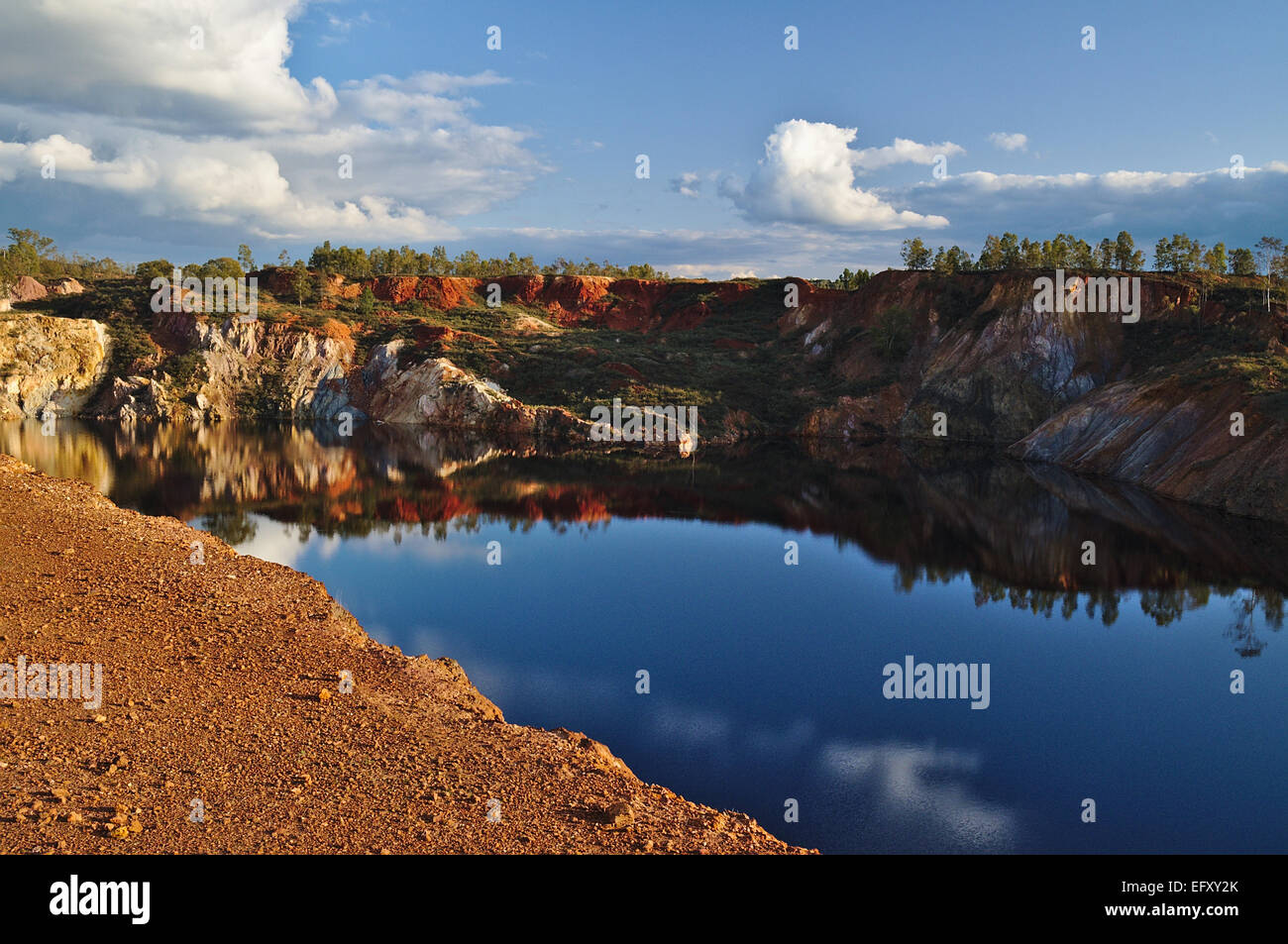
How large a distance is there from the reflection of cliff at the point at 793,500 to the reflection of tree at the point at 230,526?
228mm

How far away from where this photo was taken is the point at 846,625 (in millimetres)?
25078

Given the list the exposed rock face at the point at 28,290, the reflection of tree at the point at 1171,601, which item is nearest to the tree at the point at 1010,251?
the reflection of tree at the point at 1171,601

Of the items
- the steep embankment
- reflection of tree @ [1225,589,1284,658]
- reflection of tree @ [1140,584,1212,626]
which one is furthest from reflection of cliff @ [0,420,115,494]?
reflection of tree @ [1225,589,1284,658]

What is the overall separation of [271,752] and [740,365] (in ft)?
258

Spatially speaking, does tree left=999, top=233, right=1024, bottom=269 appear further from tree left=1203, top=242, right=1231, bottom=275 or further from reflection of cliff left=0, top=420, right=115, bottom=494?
reflection of cliff left=0, top=420, right=115, bottom=494

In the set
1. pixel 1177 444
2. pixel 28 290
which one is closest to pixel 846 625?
pixel 1177 444

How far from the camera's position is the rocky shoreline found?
37.7 feet

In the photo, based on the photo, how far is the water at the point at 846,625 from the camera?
15.1m

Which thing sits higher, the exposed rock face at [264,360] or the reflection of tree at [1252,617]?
the exposed rock face at [264,360]

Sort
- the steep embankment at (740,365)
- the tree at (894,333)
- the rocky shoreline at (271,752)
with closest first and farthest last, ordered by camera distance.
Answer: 1. the rocky shoreline at (271,752)
2. the steep embankment at (740,365)
3. the tree at (894,333)

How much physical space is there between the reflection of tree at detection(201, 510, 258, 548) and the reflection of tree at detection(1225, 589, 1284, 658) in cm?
3324

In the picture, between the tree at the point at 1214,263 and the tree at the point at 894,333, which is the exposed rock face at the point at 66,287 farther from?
the tree at the point at 1214,263
